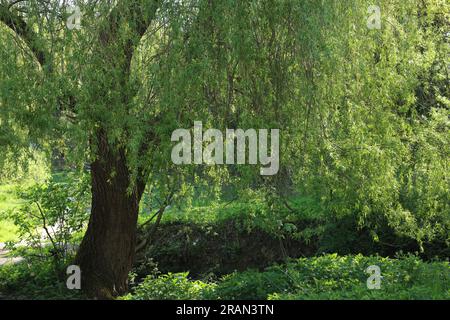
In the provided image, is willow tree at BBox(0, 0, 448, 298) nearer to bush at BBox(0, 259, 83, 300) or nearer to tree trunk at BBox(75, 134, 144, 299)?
tree trunk at BBox(75, 134, 144, 299)

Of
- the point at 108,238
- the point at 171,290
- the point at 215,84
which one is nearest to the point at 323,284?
the point at 171,290

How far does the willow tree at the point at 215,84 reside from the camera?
223 inches

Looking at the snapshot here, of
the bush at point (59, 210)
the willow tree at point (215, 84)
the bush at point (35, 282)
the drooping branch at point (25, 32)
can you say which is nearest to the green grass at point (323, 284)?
the willow tree at point (215, 84)

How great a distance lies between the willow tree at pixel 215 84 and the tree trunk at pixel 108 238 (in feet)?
4.50

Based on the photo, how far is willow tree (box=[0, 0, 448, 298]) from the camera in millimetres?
5668

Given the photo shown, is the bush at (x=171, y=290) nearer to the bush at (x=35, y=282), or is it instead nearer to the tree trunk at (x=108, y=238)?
the tree trunk at (x=108, y=238)

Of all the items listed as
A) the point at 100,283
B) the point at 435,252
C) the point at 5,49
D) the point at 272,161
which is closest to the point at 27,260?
the point at 100,283

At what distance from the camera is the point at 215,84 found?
5820 mm

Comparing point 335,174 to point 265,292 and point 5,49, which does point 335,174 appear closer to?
point 265,292

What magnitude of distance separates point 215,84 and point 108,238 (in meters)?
3.08

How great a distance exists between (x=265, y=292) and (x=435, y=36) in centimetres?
397

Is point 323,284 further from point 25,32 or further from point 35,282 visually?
point 35,282

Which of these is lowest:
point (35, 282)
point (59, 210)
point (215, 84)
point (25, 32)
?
point (35, 282)

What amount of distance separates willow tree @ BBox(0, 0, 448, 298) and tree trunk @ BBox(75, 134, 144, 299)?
4.50 feet
